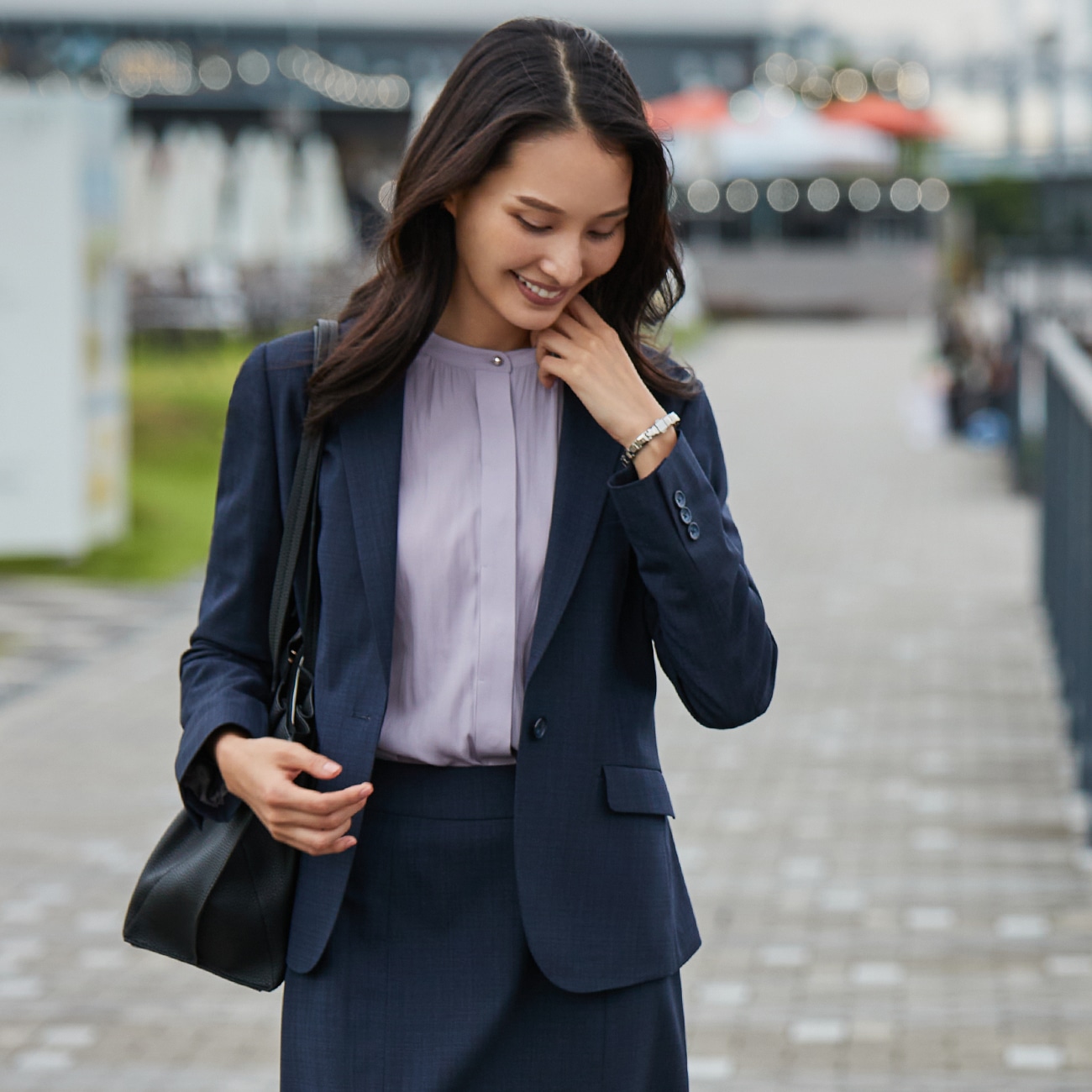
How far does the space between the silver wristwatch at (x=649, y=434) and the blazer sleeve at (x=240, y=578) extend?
0.38 metres

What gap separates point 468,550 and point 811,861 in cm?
369

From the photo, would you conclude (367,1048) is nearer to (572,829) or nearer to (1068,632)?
(572,829)

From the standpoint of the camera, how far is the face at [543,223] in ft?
5.90

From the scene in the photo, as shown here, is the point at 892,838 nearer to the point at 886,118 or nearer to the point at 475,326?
the point at 475,326

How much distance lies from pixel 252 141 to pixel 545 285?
62.6ft

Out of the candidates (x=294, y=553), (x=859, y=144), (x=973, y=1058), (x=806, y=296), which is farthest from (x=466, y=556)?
(x=806, y=296)

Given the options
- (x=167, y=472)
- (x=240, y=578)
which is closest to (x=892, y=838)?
(x=240, y=578)

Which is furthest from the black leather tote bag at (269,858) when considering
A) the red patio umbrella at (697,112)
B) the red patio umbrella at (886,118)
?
the red patio umbrella at (886,118)

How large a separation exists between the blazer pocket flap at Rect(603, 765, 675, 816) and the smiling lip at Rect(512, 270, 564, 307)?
48cm

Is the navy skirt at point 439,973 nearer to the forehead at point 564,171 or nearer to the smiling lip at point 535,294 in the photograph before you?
the smiling lip at point 535,294

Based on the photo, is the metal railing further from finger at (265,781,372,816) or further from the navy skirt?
finger at (265,781,372,816)

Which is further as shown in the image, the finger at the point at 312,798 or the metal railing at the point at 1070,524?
the metal railing at the point at 1070,524

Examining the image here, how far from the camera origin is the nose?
71.1 inches

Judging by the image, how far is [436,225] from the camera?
75.9 inches
